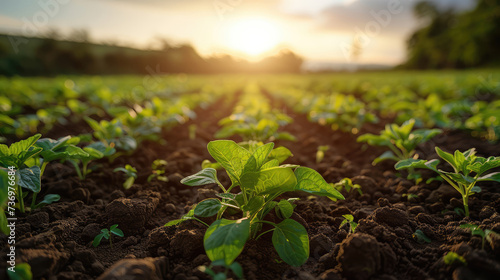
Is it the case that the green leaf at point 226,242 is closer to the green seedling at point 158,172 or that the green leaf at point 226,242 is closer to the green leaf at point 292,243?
the green leaf at point 292,243

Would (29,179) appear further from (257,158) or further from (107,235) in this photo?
(257,158)

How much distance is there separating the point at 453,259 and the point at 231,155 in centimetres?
115

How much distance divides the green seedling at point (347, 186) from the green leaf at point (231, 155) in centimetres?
102

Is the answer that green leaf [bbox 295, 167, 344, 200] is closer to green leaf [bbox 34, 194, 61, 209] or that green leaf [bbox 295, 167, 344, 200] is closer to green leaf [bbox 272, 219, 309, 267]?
green leaf [bbox 272, 219, 309, 267]

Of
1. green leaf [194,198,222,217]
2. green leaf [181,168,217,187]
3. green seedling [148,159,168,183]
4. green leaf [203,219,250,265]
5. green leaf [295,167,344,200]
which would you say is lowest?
green seedling [148,159,168,183]

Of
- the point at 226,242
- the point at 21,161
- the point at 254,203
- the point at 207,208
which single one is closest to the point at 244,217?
the point at 254,203

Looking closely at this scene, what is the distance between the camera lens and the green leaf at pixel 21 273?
3.88 feet

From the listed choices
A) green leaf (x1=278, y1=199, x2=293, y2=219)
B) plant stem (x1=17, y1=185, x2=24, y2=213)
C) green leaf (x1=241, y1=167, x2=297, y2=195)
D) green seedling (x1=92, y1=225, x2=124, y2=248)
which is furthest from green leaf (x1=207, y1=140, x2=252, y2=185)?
plant stem (x1=17, y1=185, x2=24, y2=213)

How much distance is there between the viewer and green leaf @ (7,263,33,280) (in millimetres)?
1182

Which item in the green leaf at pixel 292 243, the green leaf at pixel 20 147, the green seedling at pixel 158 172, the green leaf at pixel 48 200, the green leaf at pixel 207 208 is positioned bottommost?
the green leaf at pixel 48 200

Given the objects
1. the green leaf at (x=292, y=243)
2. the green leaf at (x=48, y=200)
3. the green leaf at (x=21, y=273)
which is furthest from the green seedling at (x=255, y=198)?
the green leaf at (x=48, y=200)

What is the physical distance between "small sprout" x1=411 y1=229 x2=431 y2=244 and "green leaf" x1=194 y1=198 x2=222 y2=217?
1.15 metres

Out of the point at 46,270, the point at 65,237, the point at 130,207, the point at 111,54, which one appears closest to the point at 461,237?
the point at 130,207

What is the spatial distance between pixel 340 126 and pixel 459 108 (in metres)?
1.56
